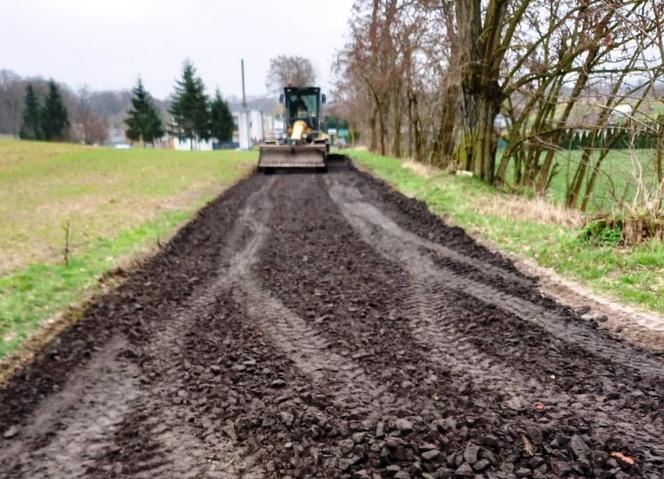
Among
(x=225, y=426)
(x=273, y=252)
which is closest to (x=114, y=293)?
(x=273, y=252)

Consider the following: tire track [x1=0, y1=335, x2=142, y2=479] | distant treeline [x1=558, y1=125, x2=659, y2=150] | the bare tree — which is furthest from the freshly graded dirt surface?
the bare tree

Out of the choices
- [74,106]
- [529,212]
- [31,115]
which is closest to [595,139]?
[529,212]

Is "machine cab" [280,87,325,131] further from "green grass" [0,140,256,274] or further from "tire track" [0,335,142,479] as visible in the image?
"tire track" [0,335,142,479]

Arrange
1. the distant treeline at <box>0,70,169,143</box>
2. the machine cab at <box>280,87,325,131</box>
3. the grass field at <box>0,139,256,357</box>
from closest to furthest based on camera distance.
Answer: the grass field at <box>0,139,256,357</box> → the machine cab at <box>280,87,325,131</box> → the distant treeline at <box>0,70,169,143</box>

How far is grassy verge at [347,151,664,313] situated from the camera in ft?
17.5

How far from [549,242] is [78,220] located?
9324mm

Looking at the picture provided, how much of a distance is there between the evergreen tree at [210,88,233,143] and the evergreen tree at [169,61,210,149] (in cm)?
177

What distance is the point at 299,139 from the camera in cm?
2086

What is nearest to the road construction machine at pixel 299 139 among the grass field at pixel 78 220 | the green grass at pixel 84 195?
the grass field at pixel 78 220

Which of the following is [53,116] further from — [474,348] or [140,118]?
[474,348]

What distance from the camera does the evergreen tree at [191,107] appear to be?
63812mm

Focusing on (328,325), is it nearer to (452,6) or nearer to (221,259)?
(221,259)

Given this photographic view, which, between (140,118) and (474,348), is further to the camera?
(140,118)

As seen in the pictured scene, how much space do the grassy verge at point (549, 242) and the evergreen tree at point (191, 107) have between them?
56379mm
